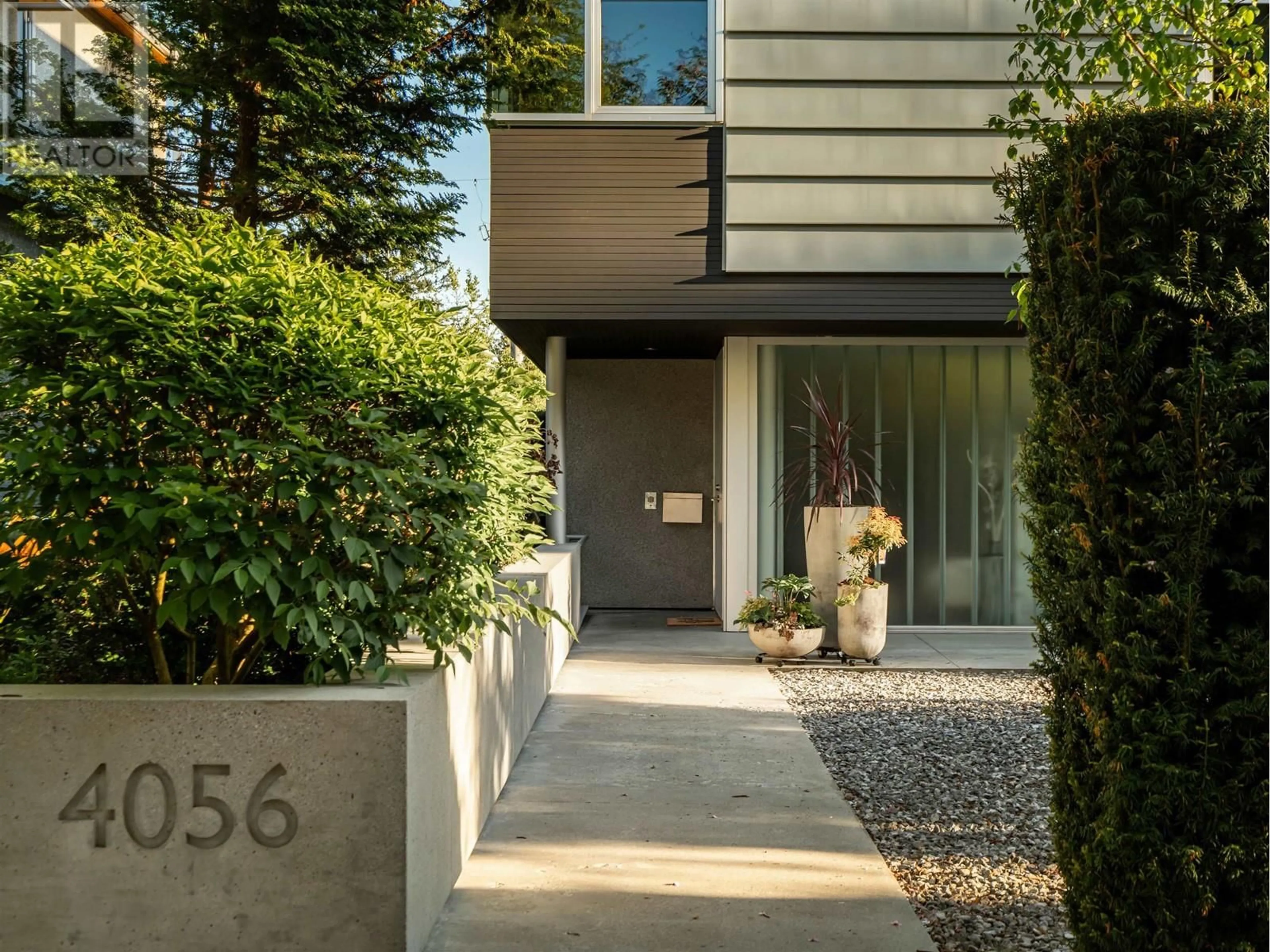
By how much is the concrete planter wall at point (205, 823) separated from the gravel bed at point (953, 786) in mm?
1636

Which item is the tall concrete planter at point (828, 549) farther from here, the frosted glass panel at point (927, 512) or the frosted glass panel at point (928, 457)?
the frosted glass panel at point (927, 512)

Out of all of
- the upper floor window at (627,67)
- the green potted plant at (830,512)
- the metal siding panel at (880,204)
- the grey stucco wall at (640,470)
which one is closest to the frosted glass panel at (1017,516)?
the metal siding panel at (880,204)

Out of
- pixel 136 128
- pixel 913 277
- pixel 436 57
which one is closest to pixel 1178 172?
pixel 913 277

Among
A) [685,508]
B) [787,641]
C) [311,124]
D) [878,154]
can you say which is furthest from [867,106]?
[311,124]

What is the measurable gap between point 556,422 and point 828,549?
3.63m

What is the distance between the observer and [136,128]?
15.1 metres

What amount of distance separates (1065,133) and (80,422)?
106 inches

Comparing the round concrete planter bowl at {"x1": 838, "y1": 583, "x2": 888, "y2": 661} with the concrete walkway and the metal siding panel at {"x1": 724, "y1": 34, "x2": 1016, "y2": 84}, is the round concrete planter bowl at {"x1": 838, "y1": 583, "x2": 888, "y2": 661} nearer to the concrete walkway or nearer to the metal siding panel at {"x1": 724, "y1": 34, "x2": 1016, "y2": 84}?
the concrete walkway

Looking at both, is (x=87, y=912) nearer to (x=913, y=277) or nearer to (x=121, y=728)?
(x=121, y=728)

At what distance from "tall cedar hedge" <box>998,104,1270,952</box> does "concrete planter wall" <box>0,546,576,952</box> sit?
1743 mm

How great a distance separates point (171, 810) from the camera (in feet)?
8.71

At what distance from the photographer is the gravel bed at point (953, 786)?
3.23 meters

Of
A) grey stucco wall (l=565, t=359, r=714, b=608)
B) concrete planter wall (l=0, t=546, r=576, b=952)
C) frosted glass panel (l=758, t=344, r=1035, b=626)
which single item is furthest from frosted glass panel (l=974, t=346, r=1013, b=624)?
concrete planter wall (l=0, t=546, r=576, b=952)

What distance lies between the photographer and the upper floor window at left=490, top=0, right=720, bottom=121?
913cm
